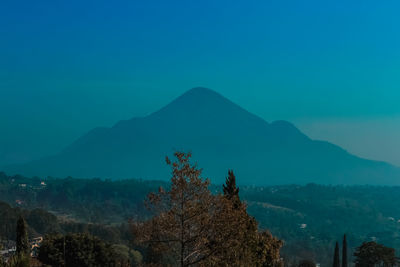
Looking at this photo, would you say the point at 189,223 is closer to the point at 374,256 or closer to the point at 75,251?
the point at 75,251

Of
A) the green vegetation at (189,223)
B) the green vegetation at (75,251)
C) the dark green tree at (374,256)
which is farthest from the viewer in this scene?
the dark green tree at (374,256)

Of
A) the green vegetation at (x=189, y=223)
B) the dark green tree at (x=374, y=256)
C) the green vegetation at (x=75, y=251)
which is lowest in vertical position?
the dark green tree at (x=374, y=256)

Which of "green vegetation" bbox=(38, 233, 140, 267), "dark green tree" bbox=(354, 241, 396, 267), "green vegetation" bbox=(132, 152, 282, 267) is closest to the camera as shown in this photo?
"green vegetation" bbox=(132, 152, 282, 267)

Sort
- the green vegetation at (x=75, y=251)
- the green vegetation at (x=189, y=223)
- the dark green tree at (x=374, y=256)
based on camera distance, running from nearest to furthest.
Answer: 1. the green vegetation at (x=189, y=223)
2. the green vegetation at (x=75, y=251)
3. the dark green tree at (x=374, y=256)

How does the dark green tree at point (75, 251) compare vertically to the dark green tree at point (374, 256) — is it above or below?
above

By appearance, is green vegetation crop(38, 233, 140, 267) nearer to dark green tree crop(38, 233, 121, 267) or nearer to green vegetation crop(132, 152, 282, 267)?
dark green tree crop(38, 233, 121, 267)

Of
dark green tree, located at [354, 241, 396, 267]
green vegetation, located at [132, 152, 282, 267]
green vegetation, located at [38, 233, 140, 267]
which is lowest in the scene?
dark green tree, located at [354, 241, 396, 267]

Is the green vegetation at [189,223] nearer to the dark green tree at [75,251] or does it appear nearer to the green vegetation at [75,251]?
the green vegetation at [75,251]

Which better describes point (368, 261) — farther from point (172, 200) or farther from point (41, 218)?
point (41, 218)

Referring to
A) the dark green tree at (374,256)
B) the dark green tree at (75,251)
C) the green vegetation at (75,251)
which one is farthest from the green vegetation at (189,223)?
the dark green tree at (374,256)

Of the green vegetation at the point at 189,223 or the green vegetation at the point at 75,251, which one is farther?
the green vegetation at the point at 75,251

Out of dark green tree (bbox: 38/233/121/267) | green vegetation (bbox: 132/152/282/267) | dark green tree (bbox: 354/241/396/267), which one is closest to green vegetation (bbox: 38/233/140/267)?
dark green tree (bbox: 38/233/121/267)

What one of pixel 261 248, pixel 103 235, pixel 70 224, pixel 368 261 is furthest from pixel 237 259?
pixel 70 224

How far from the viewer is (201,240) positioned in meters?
16.6
